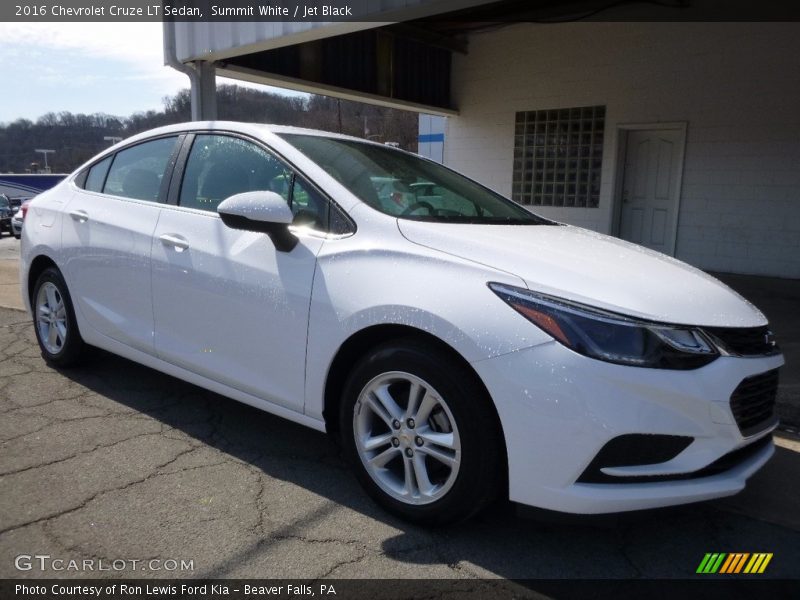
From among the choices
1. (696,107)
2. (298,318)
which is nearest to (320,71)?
(696,107)

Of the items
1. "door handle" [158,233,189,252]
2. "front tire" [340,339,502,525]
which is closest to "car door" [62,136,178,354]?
"door handle" [158,233,189,252]

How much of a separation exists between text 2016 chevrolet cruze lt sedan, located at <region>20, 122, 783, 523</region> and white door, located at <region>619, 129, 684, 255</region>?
6393 mm

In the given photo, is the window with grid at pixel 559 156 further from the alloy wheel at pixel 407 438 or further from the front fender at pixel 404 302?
the alloy wheel at pixel 407 438

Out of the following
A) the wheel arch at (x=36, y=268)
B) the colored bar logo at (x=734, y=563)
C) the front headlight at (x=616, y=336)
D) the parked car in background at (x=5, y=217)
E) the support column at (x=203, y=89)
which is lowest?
the parked car in background at (x=5, y=217)

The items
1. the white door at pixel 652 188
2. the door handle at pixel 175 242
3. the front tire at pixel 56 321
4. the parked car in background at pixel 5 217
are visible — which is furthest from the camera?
the parked car in background at pixel 5 217

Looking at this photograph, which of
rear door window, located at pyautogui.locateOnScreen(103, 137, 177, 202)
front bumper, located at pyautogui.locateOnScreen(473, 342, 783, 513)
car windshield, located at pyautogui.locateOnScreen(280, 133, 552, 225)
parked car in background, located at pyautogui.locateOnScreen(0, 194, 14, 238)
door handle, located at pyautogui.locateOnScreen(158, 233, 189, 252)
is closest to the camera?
front bumper, located at pyautogui.locateOnScreen(473, 342, 783, 513)

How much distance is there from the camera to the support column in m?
8.01

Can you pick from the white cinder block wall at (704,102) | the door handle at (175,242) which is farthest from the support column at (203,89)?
the door handle at (175,242)

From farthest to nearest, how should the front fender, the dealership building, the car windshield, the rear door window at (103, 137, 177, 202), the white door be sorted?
the white door, the dealership building, the rear door window at (103, 137, 177, 202), the car windshield, the front fender

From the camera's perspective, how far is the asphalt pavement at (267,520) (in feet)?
7.39

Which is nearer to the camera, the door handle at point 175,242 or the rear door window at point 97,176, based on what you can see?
the door handle at point 175,242

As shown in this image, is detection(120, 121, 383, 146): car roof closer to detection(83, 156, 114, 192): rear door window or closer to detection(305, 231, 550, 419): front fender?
detection(83, 156, 114, 192): rear door window

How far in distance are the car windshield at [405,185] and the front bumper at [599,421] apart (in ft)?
3.22

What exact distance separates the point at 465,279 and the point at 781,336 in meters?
4.17
